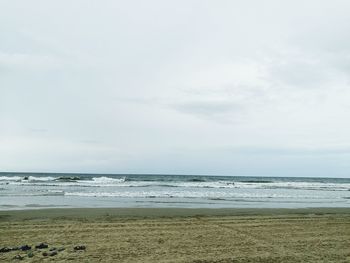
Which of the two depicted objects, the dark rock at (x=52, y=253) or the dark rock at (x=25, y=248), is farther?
the dark rock at (x=25, y=248)

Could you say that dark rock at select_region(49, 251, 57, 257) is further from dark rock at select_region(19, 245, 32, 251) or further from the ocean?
the ocean

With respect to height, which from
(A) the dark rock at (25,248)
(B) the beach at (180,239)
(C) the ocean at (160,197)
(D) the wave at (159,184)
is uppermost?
(A) the dark rock at (25,248)

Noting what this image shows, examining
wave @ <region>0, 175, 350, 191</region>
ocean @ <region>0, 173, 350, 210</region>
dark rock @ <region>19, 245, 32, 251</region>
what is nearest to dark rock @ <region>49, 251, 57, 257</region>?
dark rock @ <region>19, 245, 32, 251</region>

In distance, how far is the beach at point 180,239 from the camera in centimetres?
812

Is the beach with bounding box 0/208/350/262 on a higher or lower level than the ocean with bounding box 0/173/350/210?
higher

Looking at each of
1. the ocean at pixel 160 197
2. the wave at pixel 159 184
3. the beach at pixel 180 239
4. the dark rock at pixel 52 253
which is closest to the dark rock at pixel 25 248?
the beach at pixel 180 239

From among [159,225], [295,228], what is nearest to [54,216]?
[159,225]

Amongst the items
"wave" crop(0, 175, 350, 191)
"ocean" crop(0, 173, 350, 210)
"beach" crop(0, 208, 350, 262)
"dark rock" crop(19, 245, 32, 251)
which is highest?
"dark rock" crop(19, 245, 32, 251)

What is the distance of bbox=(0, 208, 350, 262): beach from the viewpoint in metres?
8.12

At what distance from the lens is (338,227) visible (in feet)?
42.2

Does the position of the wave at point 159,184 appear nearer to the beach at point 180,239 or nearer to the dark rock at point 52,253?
the beach at point 180,239

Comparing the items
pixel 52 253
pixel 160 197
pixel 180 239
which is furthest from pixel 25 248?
pixel 160 197

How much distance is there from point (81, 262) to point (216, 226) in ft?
20.6

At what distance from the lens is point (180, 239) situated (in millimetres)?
10164
